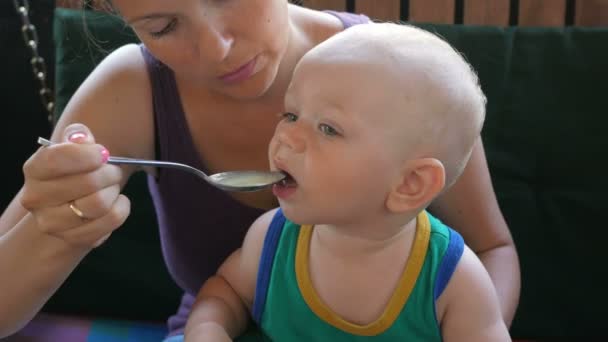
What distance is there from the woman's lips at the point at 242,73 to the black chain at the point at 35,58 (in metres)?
0.67

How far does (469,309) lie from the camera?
0.91m

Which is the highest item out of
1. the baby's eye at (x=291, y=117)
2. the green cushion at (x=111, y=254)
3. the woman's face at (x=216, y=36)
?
the woman's face at (x=216, y=36)

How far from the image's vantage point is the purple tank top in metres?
1.11

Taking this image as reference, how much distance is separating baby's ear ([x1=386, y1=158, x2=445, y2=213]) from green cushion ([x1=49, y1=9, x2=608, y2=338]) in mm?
620

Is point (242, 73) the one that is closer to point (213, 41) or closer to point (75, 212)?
point (213, 41)

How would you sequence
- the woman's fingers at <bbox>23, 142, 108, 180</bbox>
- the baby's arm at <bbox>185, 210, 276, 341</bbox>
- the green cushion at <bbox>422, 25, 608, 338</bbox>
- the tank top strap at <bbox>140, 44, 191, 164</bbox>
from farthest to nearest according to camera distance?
the green cushion at <bbox>422, 25, 608, 338</bbox>, the tank top strap at <bbox>140, 44, 191, 164</bbox>, the baby's arm at <bbox>185, 210, 276, 341</bbox>, the woman's fingers at <bbox>23, 142, 108, 180</bbox>

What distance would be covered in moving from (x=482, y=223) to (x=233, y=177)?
0.43 m

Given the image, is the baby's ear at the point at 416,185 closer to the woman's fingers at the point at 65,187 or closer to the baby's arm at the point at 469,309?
the baby's arm at the point at 469,309

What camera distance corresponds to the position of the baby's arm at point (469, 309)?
91cm

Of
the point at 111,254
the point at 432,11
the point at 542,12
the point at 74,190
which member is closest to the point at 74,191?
the point at 74,190

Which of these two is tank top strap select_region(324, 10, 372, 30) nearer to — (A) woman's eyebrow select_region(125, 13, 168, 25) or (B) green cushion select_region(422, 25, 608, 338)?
(B) green cushion select_region(422, 25, 608, 338)

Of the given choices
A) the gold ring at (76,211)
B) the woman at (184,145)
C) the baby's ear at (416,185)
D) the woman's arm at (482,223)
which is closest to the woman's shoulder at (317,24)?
the woman at (184,145)

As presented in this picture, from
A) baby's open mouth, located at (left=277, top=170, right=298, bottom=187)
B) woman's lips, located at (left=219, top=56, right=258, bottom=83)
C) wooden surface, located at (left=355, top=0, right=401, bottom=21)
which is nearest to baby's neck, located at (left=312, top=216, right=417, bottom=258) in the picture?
baby's open mouth, located at (left=277, top=170, right=298, bottom=187)

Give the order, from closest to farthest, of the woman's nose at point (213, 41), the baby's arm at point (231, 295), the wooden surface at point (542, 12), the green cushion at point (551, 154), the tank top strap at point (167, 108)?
the woman's nose at point (213, 41), the baby's arm at point (231, 295), the tank top strap at point (167, 108), the green cushion at point (551, 154), the wooden surface at point (542, 12)
